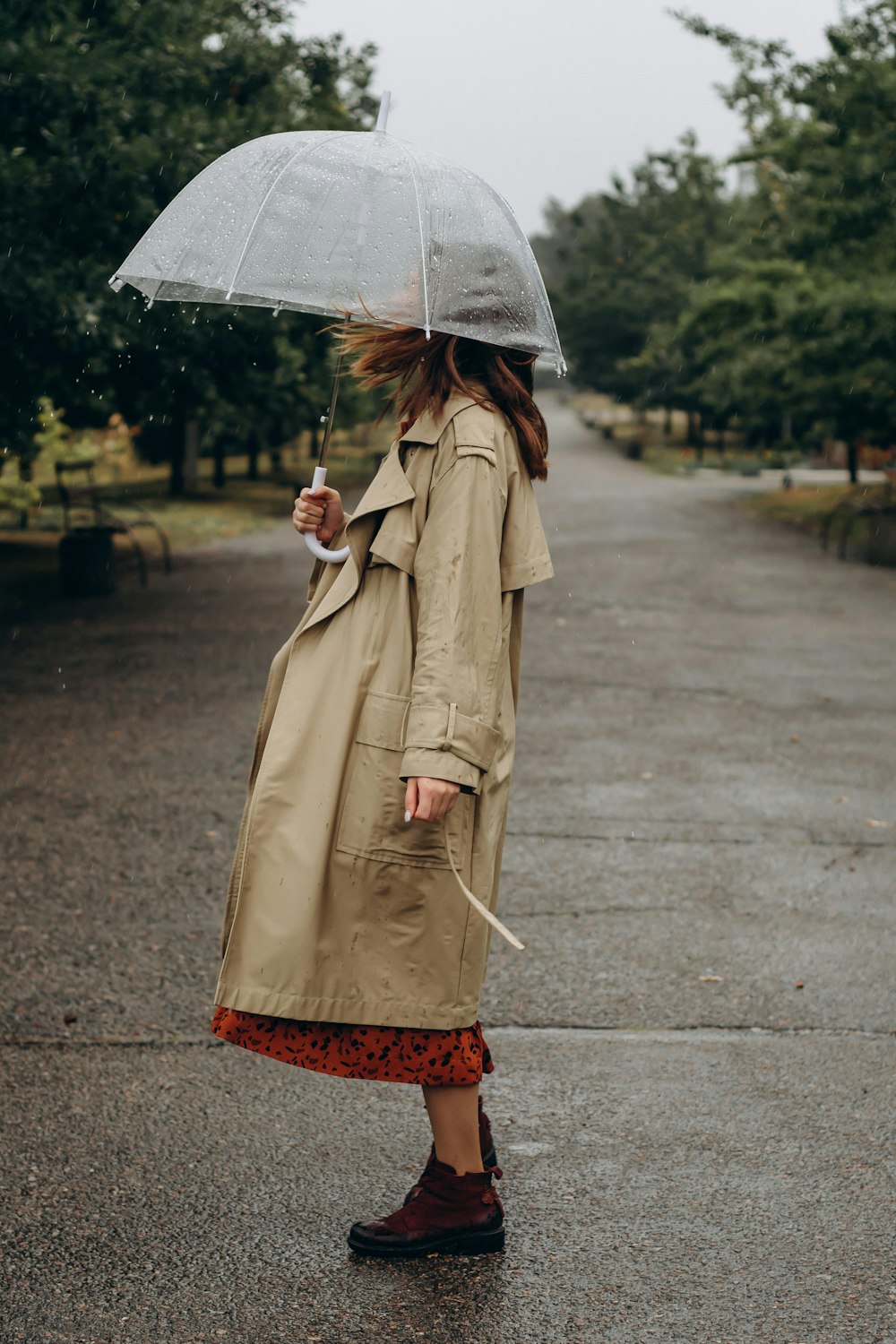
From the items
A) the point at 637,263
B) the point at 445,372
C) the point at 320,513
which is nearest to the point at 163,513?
the point at 320,513

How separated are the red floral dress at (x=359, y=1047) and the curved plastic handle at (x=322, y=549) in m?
0.92

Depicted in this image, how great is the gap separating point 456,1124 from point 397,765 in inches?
30.6

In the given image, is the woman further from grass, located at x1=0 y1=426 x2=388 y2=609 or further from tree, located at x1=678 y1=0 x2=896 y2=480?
tree, located at x1=678 y1=0 x2=896 y2=480

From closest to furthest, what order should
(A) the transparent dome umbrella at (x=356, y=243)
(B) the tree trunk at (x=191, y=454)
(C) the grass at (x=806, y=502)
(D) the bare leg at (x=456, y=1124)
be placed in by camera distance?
(A) the transparent dome umbrella at (x=356, y=243) < (D) the bare leg at (x=456, y=1124) < (C) the grass at (x=806, y=502) < (B) the tree trunk at (x=191, y=454)

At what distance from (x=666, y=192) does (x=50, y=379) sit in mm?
40264

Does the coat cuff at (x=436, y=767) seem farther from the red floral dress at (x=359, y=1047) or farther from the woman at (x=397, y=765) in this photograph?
the red floral dress at (x=359, y=1047)

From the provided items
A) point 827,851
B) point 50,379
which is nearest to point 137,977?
point 827,851

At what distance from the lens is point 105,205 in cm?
962

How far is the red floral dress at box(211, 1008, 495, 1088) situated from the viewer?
2.85 metres

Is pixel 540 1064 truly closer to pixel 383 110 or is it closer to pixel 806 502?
pixel 383 110

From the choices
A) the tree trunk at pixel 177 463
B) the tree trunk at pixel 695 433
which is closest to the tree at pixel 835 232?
the tree trunk at pixel 177 463

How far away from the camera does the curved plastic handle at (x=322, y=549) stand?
2.85 metres

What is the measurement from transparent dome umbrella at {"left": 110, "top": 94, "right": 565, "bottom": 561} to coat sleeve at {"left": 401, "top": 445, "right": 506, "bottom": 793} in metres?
0.24

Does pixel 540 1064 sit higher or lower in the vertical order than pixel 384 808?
lower
